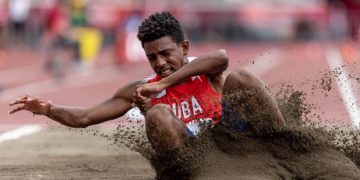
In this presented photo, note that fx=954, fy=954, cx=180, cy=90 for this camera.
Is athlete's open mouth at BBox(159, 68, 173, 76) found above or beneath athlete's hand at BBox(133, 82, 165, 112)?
above

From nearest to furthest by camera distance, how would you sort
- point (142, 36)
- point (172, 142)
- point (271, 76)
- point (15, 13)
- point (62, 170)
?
1. point (172, 142)
2. point (142, 36)
3. point (62, 170)
4. point (271, 76)
5. point (15, 13)

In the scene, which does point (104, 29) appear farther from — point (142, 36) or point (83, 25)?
point (142, 36)

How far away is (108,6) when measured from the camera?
102 feet

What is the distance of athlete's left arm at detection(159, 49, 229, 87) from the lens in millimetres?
6253

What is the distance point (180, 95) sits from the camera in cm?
650

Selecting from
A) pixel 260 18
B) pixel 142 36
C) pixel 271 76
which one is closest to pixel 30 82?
pixel 271 76

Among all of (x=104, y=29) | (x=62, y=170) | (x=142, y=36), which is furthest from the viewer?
(x=104, y=29)

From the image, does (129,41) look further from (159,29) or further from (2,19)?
(159,29)

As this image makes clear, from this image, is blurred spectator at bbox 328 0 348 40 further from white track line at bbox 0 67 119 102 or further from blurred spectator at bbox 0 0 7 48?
blurred spectator at bbox 0 0 7 48

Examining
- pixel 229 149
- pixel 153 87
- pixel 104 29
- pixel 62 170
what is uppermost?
pixel 153 87

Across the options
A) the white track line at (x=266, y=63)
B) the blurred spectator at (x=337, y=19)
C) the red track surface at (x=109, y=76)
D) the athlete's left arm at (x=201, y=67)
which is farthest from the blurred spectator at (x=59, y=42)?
the athlete's left arm at (x=201, y=67)

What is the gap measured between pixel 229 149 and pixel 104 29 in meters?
24.5

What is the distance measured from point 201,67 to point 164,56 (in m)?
0.28

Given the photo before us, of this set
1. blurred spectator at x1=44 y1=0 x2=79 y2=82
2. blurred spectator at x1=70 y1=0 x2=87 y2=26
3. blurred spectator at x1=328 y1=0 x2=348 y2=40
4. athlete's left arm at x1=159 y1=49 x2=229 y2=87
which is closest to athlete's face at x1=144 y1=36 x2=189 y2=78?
athlete's left arm at x1=159 y1=49 x2=229 y2=87
